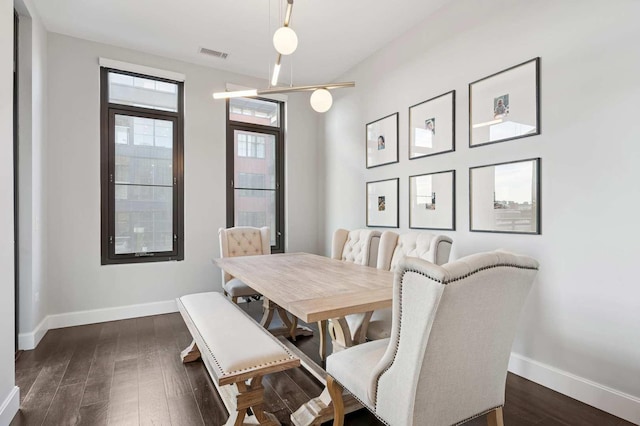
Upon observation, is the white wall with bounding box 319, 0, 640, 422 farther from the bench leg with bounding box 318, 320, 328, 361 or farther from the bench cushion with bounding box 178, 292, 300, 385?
the bench cushion with bounding box 178, 292, 300, 385

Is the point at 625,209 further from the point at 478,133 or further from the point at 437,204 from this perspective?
the point at 437,204

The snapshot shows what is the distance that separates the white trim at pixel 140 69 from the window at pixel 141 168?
3.7 inches

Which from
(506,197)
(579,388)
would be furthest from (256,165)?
(579,388)

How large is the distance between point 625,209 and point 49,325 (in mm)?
4948

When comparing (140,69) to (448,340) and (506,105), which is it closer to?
(506,105)

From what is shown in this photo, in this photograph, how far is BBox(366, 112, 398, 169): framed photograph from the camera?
3.58 metres

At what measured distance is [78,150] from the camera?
356 centimetres

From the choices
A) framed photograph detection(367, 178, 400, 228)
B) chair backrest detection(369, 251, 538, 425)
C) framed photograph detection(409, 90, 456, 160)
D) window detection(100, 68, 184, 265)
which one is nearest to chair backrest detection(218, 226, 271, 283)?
window detection(100, 68, 184, 265)

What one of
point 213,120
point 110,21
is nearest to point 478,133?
point 213,120

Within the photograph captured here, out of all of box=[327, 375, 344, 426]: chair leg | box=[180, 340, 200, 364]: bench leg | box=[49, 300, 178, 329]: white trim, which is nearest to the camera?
box=[327, 375, 344, 426]: chair leg

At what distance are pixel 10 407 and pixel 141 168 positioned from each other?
267 cm

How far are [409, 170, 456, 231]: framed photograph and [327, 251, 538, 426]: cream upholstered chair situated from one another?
1.69 metres

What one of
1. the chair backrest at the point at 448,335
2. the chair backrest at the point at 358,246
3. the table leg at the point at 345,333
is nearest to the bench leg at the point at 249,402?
the table leg at the point at 345,333

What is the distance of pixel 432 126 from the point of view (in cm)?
313
